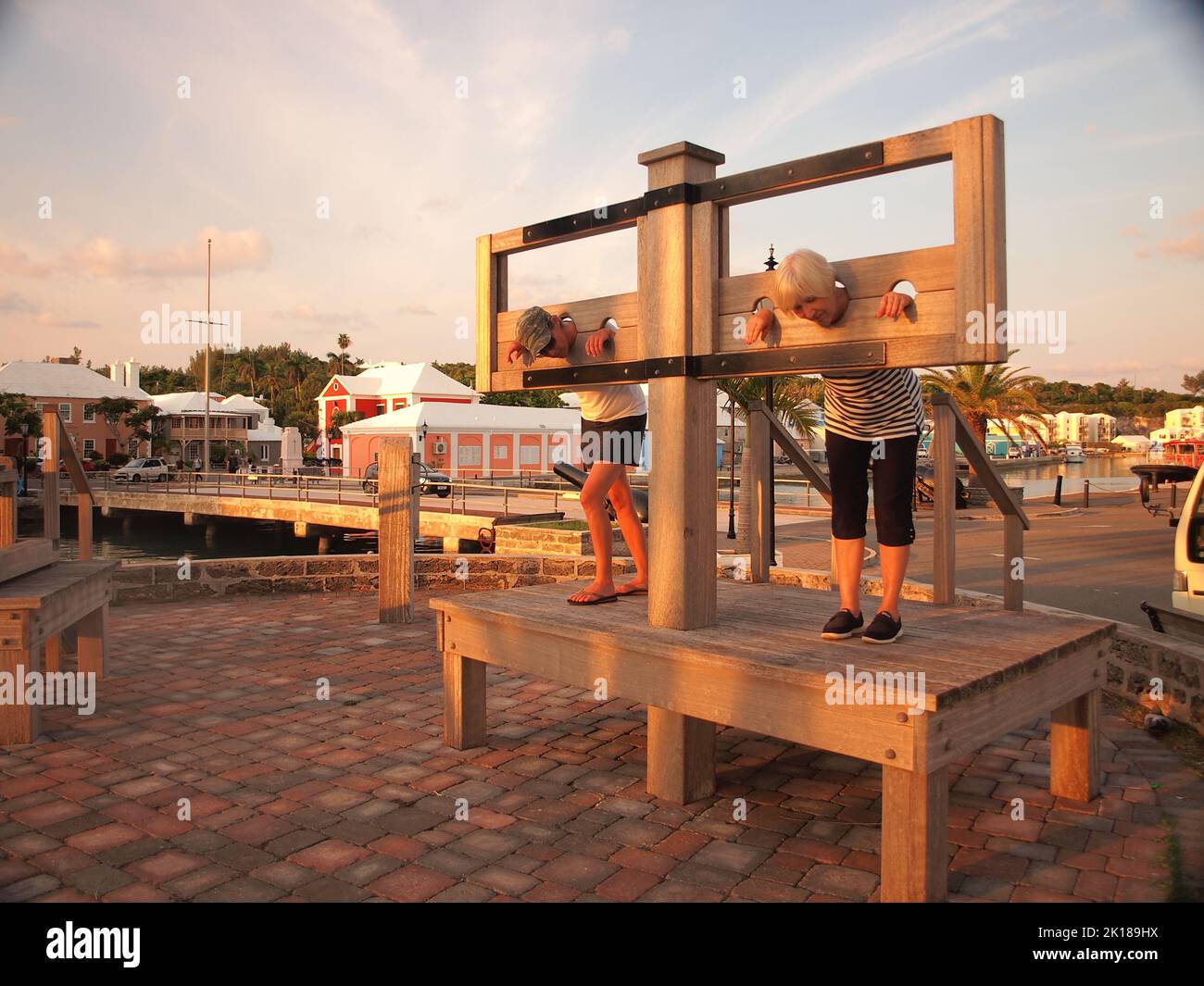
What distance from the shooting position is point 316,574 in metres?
9.38

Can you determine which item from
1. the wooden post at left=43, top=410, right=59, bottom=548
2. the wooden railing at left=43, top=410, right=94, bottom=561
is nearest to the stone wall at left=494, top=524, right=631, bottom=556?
the wooden railing at left=43, top=410, right=94, bottom=561

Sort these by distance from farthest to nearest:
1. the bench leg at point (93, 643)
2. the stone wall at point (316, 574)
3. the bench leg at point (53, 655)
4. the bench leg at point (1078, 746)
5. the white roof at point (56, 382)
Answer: the white roof at point (56, 382) → the stone wall at point (316, 574) → the bench leg at point (93, 643) → the bench leg at point (53, 655) → the bench leg at point (1078, 746)

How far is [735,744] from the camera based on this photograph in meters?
4.67

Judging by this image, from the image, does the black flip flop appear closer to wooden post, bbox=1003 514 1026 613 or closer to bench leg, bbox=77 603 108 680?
wooden post, bbox=1003 514 1026 613

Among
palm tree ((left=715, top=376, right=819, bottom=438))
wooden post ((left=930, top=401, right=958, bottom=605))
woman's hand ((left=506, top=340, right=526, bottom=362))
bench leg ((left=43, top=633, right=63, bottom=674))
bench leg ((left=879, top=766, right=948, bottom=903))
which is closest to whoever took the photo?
bench leg ((left=879, top=766, right=948, bottom=903))

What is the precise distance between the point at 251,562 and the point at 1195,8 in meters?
8.94

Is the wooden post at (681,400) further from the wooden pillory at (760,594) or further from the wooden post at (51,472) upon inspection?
the wooden post at (51,472)

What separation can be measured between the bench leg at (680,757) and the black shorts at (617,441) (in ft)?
4.17

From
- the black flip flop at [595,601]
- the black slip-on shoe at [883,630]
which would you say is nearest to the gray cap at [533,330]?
the black flip flop at [595,601]

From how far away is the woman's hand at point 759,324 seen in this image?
3309mm

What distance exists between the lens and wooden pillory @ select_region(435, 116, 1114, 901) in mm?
2770

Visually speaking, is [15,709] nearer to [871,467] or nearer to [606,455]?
[606,455]

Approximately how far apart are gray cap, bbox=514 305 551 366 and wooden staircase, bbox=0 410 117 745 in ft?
8.81
